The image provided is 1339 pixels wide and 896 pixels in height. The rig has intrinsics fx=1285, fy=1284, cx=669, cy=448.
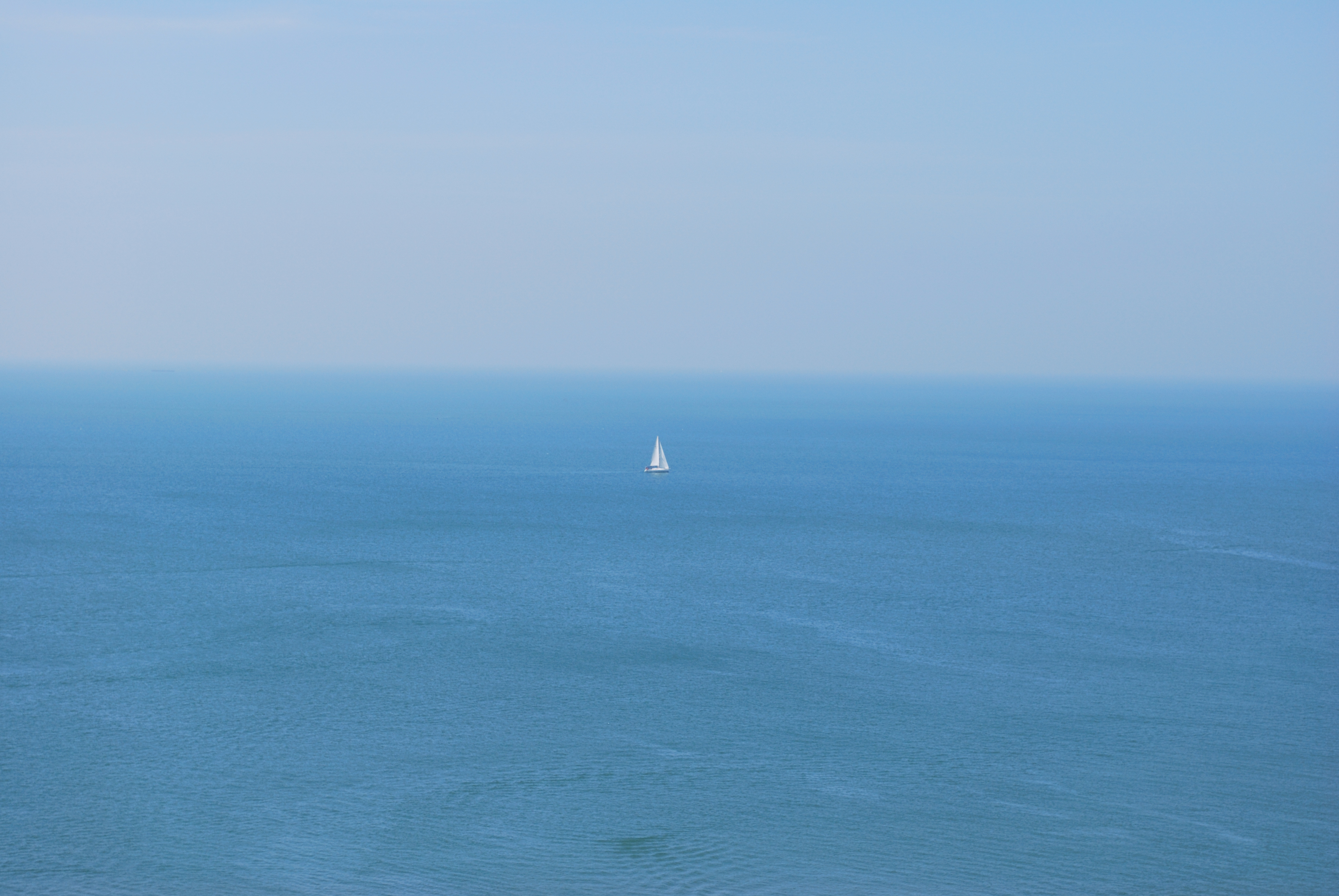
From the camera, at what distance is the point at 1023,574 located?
7375cm

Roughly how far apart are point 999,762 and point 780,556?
36.1 m

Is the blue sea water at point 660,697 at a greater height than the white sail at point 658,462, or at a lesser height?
lesser

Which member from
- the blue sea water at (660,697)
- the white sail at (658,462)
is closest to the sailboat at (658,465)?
the white sail at (658,462)

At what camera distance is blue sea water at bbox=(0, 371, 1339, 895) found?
1426 inches

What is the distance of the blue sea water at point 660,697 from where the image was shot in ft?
119

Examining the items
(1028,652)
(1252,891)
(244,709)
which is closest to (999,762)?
(1252,891)

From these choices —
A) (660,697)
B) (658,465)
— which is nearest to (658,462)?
(658,465)

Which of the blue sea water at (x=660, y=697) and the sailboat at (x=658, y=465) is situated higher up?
the sailboat at (x=658, y=465)

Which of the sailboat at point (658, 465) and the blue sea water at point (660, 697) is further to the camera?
the sailboat at point (658, 465)

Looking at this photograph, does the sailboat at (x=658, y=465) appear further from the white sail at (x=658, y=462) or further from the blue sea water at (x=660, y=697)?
the blue sea water at (x=660, y=697)

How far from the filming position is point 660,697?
49.1 m

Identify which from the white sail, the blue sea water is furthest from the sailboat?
the blue sea water

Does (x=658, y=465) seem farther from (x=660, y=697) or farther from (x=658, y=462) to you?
(x=660, y=697)

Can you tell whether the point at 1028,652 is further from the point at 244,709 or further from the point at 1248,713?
the point at 244,709
